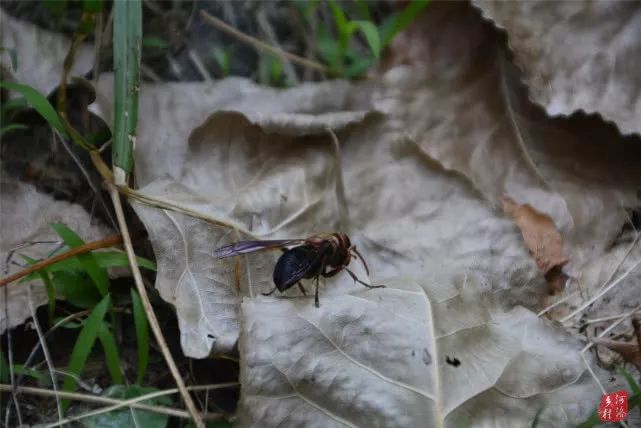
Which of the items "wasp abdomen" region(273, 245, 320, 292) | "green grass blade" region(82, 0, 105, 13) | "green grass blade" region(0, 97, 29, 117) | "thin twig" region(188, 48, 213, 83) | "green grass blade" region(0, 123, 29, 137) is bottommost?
"wasp abdomen" region(273, 245, 320, 292)

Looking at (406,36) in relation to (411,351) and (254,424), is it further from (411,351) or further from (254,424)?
(254,424)

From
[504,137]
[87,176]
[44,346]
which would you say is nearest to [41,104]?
[87,176]

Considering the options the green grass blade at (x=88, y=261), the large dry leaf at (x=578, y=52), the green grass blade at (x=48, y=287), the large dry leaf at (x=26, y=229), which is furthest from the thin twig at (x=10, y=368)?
the large dry leaf at (x=578, y=52)

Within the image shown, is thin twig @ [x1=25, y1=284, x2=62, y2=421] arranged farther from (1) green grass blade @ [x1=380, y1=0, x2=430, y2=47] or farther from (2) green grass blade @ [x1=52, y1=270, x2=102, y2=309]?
(1) green grass blade @ [x1=380, y1=0, x2=430, y2=47]

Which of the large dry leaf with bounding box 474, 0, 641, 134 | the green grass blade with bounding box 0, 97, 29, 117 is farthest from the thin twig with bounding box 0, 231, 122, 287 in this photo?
the large dry leaf with bounding box 474, 0, 641, 134

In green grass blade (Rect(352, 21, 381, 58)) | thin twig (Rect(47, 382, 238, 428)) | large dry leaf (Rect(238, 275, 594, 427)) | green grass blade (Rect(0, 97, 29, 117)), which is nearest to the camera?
large dry leaf (Rect(238, 275, 594, 427))

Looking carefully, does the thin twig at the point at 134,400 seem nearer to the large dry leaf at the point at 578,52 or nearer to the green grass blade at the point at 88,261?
the green grass blade at the point at 88,261
